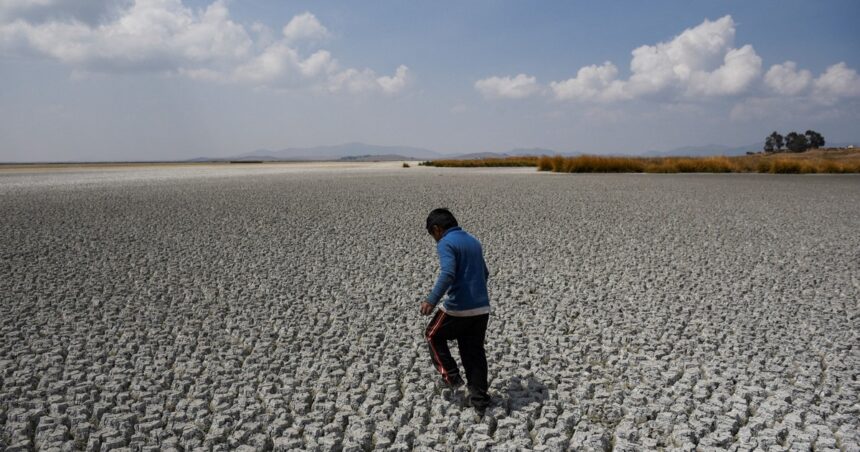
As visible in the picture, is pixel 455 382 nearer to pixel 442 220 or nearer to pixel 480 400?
pixel 480 400

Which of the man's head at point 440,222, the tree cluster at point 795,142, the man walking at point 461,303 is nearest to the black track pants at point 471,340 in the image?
the man walking at point 461,303

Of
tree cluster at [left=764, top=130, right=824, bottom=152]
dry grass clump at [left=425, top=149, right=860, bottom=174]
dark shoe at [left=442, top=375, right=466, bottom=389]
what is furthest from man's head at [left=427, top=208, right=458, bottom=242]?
tree cluster at [left=764, top=130, right=824, bottom=152]

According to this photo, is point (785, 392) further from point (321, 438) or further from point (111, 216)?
point (111, 216)

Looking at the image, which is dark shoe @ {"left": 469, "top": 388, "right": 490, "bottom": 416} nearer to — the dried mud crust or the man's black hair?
the dried mud crust

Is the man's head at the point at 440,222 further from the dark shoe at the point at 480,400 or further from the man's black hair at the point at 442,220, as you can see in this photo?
the dark shoe at the point at 480,400

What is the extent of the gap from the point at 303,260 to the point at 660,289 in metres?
4.88

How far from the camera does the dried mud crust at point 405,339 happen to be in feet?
11.1

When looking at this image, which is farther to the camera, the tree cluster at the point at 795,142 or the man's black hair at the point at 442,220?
the tree cluster at the point at 795,142

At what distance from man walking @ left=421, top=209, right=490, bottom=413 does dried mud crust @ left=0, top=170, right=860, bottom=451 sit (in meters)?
0.27

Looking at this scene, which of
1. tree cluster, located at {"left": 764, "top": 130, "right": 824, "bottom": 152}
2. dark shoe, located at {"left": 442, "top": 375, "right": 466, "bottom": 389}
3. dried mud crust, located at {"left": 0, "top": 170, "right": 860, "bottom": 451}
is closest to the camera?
dried mud crust, located at {"left": 0, "top": 170, "right": 860, "bottom": 451}

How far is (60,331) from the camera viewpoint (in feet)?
16.8

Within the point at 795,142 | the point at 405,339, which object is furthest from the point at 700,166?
the point at 795,142

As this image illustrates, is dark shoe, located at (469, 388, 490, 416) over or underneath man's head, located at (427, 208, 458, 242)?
underneath

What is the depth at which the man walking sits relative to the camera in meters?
3.39
